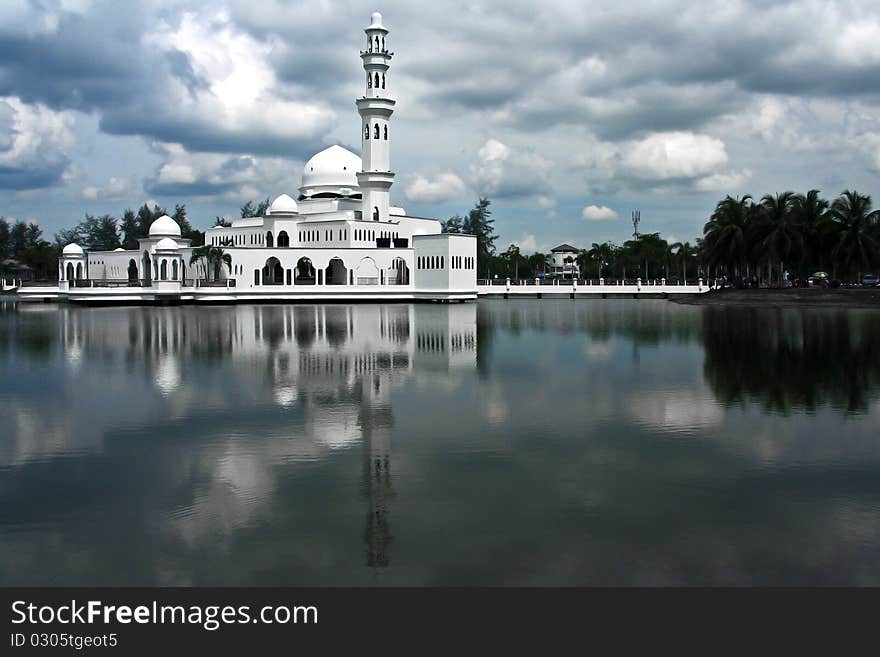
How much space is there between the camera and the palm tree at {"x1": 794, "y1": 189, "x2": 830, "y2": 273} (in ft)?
204

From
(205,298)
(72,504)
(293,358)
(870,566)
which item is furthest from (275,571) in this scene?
(205,298)

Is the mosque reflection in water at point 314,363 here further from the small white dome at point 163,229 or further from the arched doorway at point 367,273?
the small white dome at point 163,229

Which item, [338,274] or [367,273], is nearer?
[367,273]

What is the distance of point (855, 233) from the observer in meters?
60.0

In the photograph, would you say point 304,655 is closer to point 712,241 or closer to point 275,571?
point 275,571

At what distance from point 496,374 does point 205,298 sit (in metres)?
48.2

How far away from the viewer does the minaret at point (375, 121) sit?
2490 inches

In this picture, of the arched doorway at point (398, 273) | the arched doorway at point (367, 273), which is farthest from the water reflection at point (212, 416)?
the arched doorway at point (398, 273)

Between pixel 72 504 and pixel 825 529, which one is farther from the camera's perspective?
pixel 72 504

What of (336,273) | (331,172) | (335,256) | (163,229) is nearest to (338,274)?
(336,273)

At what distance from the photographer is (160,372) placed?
1889 cm

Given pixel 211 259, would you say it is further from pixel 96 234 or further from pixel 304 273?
pixel 96 234

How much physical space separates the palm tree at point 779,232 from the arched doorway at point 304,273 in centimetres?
3622

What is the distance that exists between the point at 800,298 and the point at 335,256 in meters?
35.5
